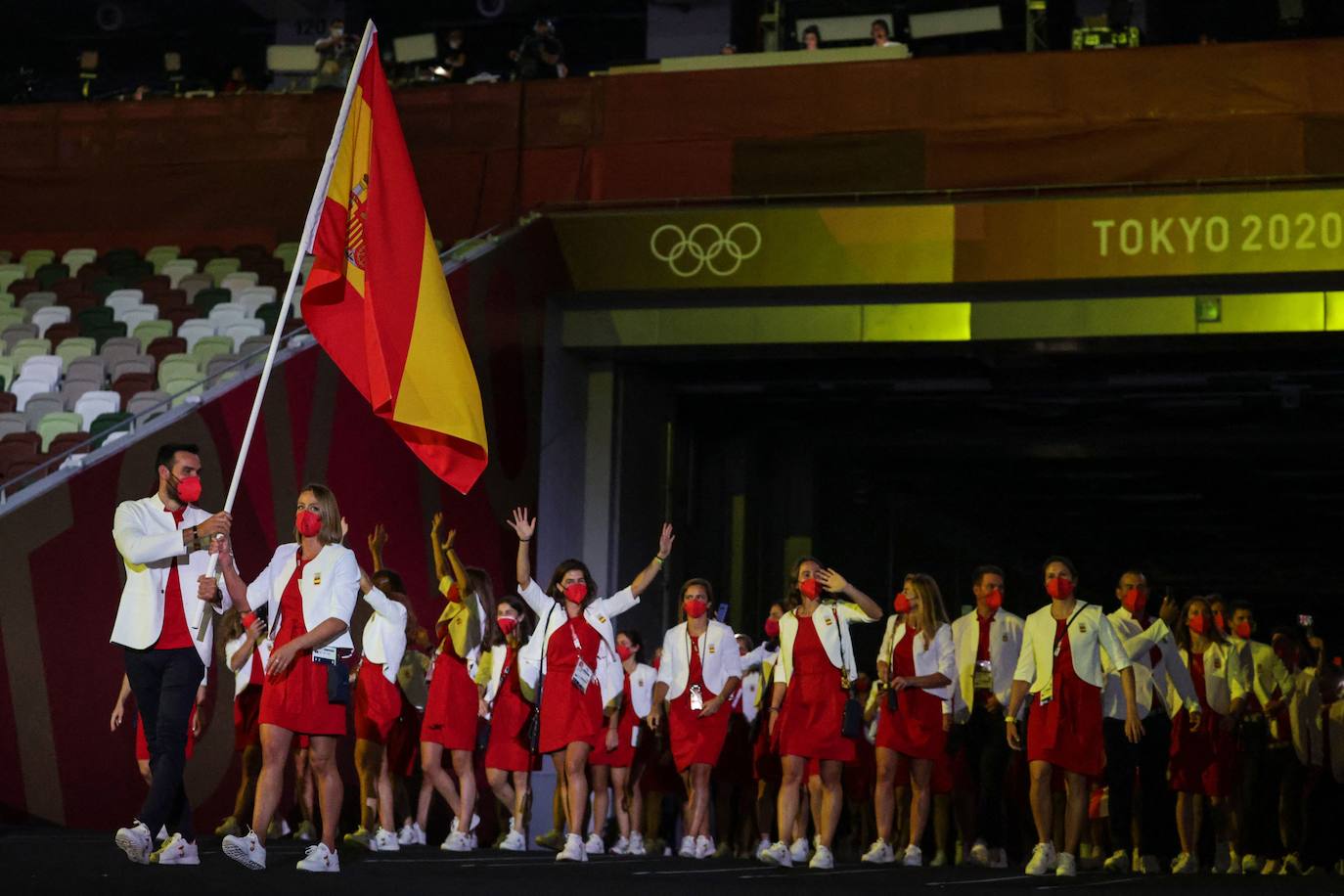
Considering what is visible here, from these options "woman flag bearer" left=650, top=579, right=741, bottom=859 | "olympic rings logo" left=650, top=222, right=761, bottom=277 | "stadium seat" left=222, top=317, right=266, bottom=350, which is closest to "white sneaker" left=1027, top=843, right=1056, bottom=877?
"woman flag bearer" left=650, top=579, right=741, bottom=859

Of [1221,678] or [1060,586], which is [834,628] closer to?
[1060,586]

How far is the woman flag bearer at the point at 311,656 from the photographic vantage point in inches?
323

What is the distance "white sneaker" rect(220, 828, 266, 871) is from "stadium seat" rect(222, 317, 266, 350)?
9048 millimetres

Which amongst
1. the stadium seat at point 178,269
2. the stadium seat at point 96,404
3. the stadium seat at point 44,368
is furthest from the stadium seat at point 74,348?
the stadium seat at point 178,269

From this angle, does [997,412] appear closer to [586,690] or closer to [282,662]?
[586,690]

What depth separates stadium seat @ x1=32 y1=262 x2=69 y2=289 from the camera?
753 inches

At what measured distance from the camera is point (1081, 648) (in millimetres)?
10734

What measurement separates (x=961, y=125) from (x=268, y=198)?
684 centimetres

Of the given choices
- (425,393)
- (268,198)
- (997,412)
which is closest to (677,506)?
(997,412)

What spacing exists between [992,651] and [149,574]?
604cm

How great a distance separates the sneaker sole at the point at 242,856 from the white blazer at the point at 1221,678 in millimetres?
7090

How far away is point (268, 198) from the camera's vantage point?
19.3m

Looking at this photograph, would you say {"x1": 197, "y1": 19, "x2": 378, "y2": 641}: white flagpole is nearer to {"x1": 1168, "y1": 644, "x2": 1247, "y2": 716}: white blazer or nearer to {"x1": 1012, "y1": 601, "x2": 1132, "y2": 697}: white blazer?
{"x1": 1012, "y1": 601, "x2": 1132, "y2": 697}: white blazer

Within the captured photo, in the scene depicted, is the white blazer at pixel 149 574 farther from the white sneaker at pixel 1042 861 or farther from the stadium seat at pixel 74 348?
the stadium seat at pixel 74 348
